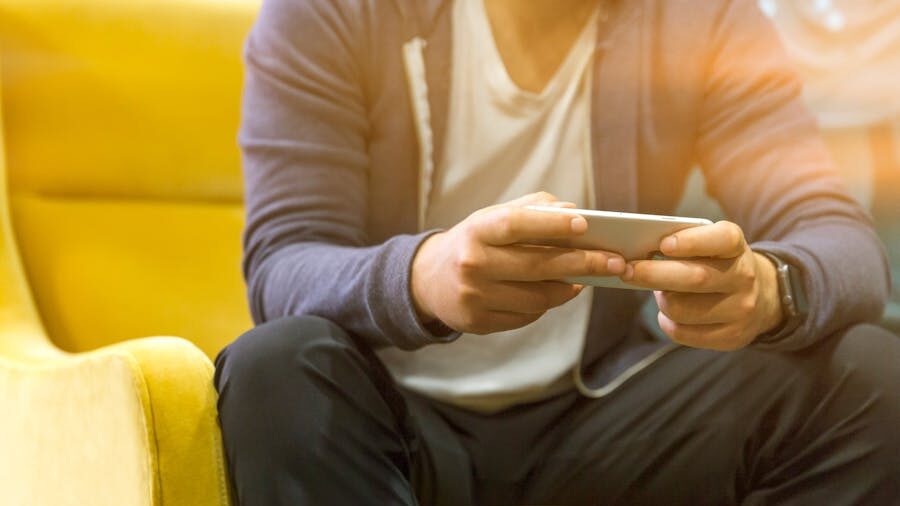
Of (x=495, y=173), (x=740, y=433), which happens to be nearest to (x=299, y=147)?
(x=495, y=173)

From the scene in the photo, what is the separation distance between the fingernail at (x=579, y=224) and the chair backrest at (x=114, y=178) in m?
0.42

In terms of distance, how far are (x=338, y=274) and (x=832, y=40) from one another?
0.47 meters

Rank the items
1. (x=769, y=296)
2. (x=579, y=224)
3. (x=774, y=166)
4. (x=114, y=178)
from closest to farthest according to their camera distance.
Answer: (x=579, y=224), (x=769, y=296), (x=774, y=166), (x=114, y=178)

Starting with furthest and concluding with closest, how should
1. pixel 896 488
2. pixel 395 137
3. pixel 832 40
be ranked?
pixel 832 40 → pixel 395 137 → pixel 896 488

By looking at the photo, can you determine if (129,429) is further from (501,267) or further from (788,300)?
(788,300)

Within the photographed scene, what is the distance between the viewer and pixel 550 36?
0.65 metres

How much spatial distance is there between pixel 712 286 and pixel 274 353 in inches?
9.1

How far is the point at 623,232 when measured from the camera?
435 millimetres

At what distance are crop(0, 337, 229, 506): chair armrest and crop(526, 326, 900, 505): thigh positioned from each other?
0.22 metres

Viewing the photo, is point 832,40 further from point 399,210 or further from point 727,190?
point 399,210

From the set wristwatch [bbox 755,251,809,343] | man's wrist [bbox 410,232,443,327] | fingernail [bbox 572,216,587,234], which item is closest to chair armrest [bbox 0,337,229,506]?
man's wrist [bbox 410,232,443,327]

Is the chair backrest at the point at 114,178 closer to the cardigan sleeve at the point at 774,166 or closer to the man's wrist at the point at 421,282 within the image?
the man's wrist at the point at 421,282

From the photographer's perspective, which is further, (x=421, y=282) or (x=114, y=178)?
(x=114, y=178)

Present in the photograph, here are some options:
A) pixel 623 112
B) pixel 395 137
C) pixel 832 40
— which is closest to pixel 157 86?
pixel 395 137
